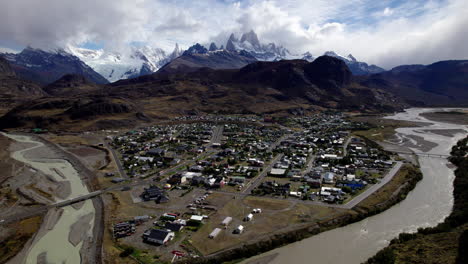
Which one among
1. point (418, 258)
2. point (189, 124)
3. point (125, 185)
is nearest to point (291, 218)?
point (418, 258)

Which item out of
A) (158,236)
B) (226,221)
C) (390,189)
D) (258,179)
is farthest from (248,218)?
(390,189)

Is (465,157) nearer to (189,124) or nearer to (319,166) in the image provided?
(319,166)

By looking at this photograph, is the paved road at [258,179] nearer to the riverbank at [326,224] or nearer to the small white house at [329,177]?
the small white house at [329,177]

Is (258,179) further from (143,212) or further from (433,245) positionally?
(433,245)

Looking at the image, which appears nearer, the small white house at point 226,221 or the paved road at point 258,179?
the small white house at point 226,221

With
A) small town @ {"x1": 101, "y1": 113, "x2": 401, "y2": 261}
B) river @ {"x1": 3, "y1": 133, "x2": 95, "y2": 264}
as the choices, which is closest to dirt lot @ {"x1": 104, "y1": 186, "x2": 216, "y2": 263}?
small town @ {"x1": 101, "y1": 113, "x2": 401, "y2": 261}

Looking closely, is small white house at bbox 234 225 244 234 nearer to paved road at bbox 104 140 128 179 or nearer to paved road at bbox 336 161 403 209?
paved road at bbox 336 161 403 209

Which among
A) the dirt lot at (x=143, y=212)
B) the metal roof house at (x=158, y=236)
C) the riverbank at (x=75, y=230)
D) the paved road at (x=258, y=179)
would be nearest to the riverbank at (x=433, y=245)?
the dirt lot at (x=143, y=212)
